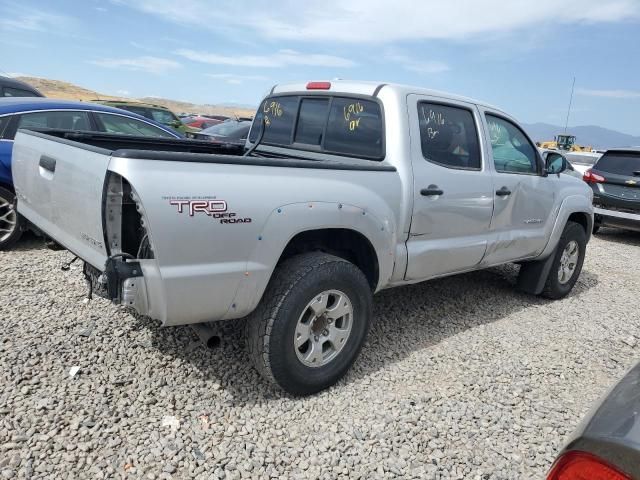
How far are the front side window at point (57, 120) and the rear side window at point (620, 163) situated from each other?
8847mm

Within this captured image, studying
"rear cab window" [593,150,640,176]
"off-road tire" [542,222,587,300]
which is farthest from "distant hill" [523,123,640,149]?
"off-road tire" [542,222,587,300]

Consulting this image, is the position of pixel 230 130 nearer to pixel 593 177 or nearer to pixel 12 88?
pixel 12 88

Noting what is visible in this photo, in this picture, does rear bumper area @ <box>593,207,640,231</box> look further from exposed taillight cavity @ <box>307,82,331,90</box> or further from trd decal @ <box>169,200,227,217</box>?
trd decal @ <box>169,200,227,217</box>

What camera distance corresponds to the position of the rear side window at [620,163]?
905 cm

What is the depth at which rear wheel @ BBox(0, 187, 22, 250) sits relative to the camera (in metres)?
5.13

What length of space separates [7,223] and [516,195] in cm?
505

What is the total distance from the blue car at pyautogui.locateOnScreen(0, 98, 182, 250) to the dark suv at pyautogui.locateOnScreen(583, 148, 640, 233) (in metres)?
7.61

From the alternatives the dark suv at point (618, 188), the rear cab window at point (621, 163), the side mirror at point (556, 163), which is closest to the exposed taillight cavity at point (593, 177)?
the dark suv at point (618, 188)

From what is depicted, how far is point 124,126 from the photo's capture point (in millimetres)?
6230

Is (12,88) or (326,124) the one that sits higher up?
(326,124)

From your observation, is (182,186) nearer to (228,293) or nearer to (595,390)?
(228,293)

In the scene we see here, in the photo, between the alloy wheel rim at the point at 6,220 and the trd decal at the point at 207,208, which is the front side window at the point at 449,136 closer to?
the trd decal at the point at 207,208

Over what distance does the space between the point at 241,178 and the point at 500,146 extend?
269 cm

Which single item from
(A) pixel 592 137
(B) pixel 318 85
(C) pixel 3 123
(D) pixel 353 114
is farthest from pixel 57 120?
(A) pixel 592 137
